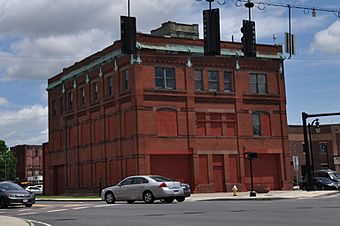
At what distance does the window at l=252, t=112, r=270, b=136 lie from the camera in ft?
157

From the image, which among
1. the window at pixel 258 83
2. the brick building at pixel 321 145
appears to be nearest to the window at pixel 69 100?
the window at pixel 258 83

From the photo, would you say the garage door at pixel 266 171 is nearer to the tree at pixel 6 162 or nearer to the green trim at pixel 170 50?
the green trim at pixel 170 50

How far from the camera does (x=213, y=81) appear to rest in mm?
46562

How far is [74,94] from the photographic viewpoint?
53.2m

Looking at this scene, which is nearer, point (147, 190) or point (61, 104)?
point (147, 190)

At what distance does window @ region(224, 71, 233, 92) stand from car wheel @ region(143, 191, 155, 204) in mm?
19854

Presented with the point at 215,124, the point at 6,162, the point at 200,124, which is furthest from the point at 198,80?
the point at 6,162

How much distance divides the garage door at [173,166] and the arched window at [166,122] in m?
1.82

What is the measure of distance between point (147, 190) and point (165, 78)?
56.4 feet

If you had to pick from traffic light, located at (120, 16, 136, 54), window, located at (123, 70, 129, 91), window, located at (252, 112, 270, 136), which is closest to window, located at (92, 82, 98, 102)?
window, located at (123, 70, 129, 91)

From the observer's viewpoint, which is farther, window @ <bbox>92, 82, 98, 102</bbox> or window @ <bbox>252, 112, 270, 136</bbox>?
window @ <bbox>92, 82, 98, 102</bbox>

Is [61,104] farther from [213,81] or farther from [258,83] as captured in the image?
[258,83]

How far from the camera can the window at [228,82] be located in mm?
47062

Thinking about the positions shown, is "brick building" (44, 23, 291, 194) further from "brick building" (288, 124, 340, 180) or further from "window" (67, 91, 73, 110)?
"brick building" (288, 124, 340, 180)
